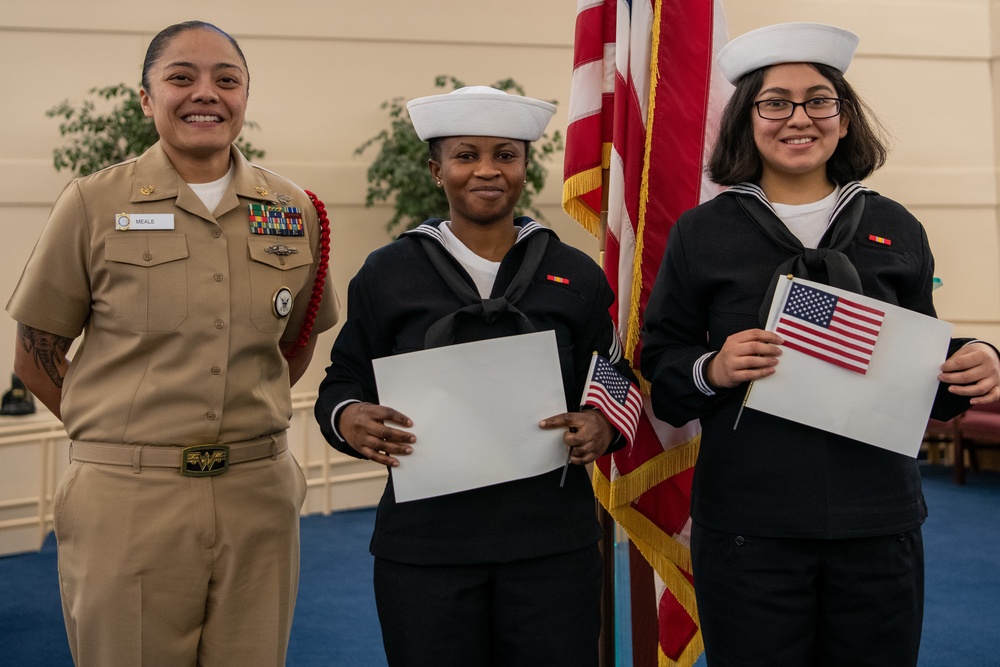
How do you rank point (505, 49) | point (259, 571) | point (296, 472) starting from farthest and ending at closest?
point (505, 49)
point (296, 472)
point (259, 571)

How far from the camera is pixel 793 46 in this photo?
5.46 ft

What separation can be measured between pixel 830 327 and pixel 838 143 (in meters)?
0.41

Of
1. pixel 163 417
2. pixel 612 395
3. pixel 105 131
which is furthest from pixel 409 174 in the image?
pixel 612 395

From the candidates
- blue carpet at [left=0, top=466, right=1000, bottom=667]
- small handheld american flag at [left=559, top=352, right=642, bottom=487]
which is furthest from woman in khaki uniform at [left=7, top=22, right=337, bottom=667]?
blue carpet at [left=0, top=466, right=1000, bottom=667]

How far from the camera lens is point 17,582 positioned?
14.7 ft

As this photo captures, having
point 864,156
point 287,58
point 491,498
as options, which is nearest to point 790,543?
point 491,498

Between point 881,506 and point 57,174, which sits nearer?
point 881,506

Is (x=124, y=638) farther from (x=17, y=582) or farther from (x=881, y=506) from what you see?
(x=17, y=582)

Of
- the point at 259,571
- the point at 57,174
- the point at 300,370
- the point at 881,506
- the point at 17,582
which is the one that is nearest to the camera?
the point at 881,506

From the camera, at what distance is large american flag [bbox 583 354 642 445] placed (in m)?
1.62

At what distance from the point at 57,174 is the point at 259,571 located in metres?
5.05

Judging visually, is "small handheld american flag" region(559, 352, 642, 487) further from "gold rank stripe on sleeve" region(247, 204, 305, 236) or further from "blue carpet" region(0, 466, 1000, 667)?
"blue carpet" region(0, 466, 1000, 667)

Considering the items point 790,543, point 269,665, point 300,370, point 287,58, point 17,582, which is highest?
point 287,58

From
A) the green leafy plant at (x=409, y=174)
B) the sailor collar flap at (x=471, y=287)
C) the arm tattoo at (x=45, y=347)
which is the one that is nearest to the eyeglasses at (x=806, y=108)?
the sailor collar flap at (x=471, y=287)
